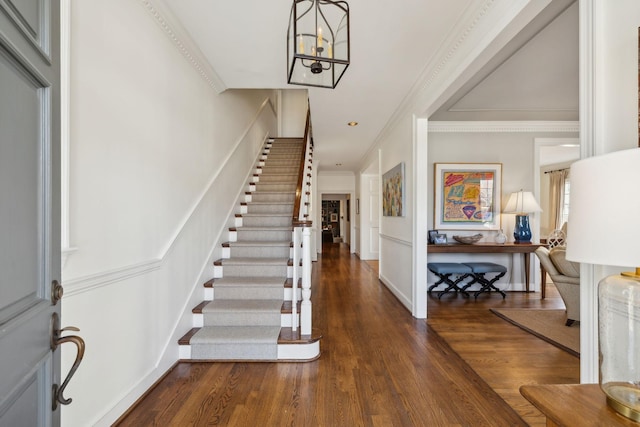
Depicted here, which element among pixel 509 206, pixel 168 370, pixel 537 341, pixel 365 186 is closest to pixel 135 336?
pixel 168 370

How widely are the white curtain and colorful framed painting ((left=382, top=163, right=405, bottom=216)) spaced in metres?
5.70

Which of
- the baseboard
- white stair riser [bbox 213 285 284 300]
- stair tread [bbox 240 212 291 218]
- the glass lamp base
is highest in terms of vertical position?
stair tread [bbox 240 212 291 218]

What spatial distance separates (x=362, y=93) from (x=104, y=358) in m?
3.27

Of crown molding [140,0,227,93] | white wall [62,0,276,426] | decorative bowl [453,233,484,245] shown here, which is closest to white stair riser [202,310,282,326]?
white wall [62,0,276,426]

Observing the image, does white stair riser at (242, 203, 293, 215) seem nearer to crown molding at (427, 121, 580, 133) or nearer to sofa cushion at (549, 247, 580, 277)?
crown molding at (427, 121, 580, 133)

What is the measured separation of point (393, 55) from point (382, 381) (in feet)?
8.75

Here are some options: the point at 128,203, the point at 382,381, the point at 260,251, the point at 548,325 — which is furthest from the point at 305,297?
the point at 548,325

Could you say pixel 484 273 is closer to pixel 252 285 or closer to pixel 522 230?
pixel 522 230

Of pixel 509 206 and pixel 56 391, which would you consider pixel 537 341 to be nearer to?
pixel 509 206

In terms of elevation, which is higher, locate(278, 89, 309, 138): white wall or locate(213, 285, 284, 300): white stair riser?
locate(278, 89, 309, 138): white wall

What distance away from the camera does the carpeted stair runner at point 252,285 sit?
244 cm

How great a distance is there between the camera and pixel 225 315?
8.82 ft

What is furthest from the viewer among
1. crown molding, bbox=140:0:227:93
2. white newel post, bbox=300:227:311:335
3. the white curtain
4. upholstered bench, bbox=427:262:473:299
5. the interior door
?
the white curtain

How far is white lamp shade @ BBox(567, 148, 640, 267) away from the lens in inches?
26.4
